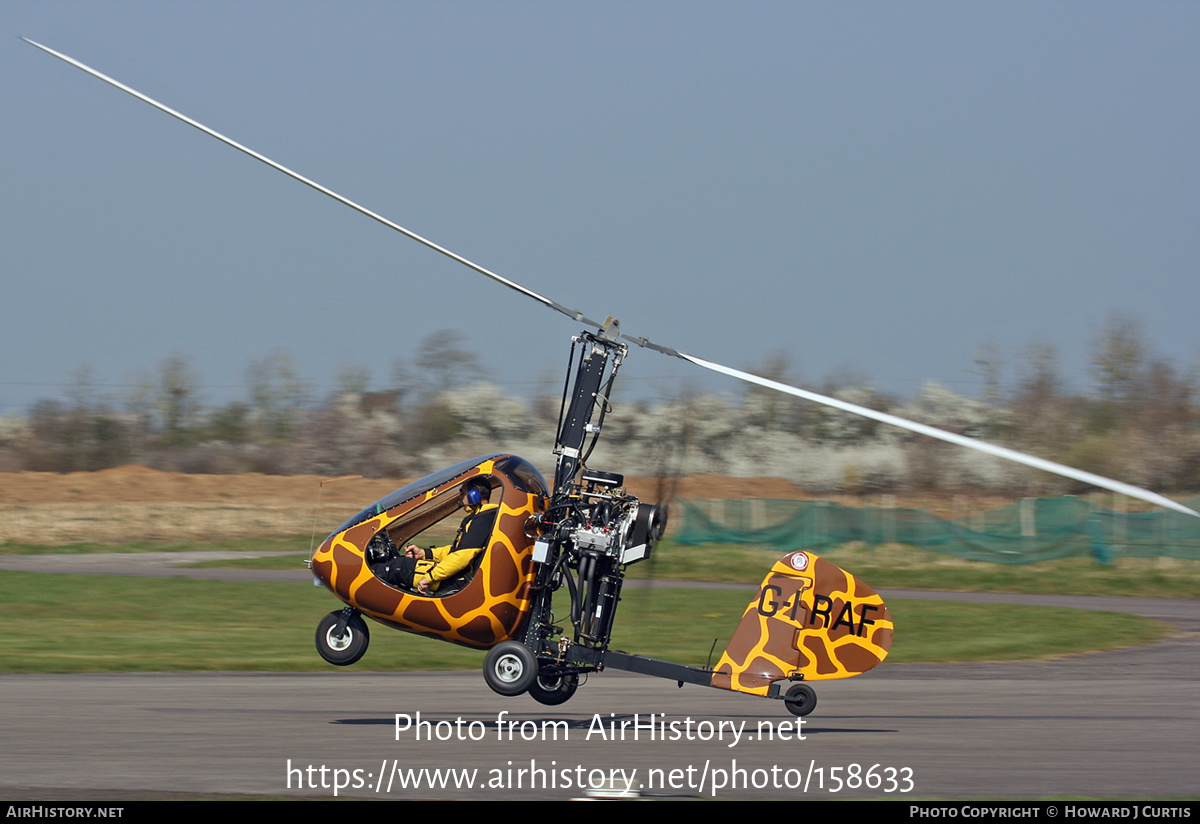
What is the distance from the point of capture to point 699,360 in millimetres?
9078

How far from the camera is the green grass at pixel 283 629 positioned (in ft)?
54.0

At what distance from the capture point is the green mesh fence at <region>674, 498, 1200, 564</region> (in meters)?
32.4

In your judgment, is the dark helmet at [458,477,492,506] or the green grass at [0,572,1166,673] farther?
the green grass at [0,572,1166,673]

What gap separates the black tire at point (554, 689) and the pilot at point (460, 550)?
55.3 inches

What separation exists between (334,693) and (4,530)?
29663mm

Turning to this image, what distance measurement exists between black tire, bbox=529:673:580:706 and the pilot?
141cm

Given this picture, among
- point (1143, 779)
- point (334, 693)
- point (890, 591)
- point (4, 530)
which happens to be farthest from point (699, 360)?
point (4, 530)

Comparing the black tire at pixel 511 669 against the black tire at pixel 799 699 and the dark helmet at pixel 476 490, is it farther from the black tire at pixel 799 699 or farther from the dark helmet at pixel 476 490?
the black tire at pixel 799 699

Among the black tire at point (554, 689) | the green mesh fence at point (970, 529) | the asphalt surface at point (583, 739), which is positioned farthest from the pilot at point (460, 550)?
the green mesh fence at point (970, 529)

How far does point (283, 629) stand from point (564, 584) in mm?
9767

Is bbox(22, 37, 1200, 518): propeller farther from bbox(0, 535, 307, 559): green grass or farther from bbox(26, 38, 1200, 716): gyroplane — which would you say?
bbox(0, 535, 307, 559): green grass

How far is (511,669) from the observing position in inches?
436

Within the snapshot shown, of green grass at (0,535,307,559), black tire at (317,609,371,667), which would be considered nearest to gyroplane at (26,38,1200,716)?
black tire at (317,609,371,667)
